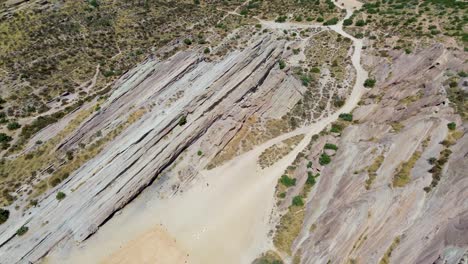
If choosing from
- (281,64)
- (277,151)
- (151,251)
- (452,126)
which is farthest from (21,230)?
(452,126)

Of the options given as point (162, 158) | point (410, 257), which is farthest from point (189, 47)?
point (410, 257)

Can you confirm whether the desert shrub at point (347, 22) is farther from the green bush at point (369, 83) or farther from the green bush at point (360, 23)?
the green bush at point (369, 83)

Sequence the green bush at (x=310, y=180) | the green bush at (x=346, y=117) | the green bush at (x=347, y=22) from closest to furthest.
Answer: the green bush at (x=310, y=180) → the green bush at (x=346, y=117) → the green bush at (x=347, y=22)

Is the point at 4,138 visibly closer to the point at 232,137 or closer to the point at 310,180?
the point at 232,137

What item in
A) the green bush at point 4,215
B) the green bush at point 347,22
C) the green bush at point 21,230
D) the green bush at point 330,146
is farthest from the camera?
the green bush at point 347,22

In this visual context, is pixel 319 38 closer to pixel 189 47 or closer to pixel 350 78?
pixel 350 78

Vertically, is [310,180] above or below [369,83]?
below

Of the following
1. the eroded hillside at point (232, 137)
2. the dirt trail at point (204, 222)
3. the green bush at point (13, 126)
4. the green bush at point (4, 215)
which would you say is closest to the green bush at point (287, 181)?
the eroded hillside at point (232, 137)

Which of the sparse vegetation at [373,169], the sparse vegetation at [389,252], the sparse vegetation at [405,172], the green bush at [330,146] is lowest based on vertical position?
the green bush at [330,146]

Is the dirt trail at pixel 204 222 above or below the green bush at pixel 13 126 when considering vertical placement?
below
